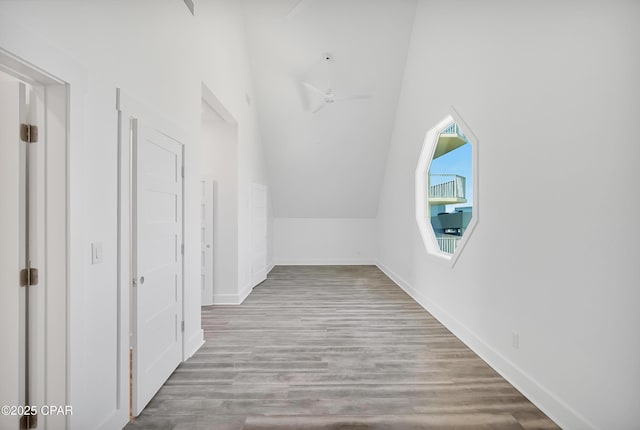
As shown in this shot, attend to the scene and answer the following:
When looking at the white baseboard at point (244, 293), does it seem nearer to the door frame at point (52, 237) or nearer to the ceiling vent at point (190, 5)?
the door frame at point (52, 237)

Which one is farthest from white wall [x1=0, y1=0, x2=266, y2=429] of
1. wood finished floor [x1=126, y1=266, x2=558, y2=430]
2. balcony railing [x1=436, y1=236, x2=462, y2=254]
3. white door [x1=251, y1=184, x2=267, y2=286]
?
balcony railing [x1=436, y1=236, x2=462, y2=254]

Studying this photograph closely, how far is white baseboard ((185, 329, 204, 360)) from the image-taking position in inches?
115

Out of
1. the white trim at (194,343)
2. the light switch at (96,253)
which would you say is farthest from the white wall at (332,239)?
the light switch at (96,253)

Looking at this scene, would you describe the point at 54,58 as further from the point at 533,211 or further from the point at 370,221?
the point at 370,221

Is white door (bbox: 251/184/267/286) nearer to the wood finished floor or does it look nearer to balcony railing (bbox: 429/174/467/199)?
the wood finished floor

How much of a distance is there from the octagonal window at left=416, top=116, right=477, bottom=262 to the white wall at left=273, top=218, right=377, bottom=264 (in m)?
3.71

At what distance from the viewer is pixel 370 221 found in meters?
8.54

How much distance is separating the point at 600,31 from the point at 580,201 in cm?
96

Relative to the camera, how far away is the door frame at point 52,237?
5.02 ft

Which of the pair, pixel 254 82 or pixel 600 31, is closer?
pixel 600 31

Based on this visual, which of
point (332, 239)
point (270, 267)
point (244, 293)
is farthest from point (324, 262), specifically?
point (244, 293)

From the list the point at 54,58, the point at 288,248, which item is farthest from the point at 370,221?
the point at 54,58

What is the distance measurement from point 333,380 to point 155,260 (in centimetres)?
168

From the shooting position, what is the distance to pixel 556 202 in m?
2.08
